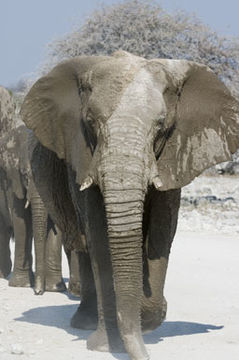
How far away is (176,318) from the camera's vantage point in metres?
7.86

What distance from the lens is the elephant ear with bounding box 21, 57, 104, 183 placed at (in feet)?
20.8

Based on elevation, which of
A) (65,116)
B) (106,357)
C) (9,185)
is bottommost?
(9,185)

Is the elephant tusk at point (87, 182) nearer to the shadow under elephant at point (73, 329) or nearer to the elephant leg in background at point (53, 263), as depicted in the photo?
the shadow under elephant at point (73, 329)

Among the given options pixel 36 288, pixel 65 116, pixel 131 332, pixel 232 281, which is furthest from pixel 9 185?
pixel 131 332

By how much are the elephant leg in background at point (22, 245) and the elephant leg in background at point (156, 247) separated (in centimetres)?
392

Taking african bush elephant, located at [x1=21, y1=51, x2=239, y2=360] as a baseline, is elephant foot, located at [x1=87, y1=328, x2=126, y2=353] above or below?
below

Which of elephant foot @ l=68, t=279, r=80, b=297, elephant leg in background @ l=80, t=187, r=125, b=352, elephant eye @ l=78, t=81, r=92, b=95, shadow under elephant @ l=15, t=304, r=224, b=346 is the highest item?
elephant eye @ l=78, t=81, r=92, b=95

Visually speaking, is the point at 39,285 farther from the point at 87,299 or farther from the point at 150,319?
the point at 150,319

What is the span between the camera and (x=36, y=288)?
9500 millimetres

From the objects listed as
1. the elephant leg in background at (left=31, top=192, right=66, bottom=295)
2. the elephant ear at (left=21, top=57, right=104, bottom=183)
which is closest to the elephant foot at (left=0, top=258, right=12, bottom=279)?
the elephant leg in background at (left=31, top=192, right=66, bottom=295)

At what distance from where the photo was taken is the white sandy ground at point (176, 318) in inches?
245

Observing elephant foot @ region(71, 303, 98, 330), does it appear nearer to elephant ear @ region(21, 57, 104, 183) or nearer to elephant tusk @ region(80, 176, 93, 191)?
elephant ear @ region(21, 57, 104, 183)

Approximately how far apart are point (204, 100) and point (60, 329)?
7.03 ft

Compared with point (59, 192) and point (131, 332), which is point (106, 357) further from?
point (59, 192)
